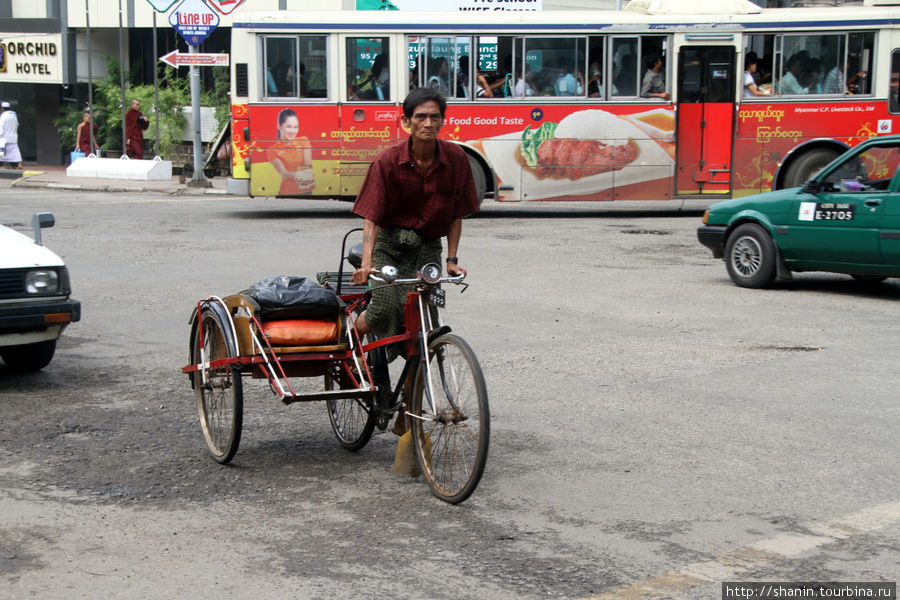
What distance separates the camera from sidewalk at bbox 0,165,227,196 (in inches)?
932

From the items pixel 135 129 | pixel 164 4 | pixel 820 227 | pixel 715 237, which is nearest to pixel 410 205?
pixel 820 227

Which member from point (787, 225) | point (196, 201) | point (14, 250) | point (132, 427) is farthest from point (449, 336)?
point (196, 201)

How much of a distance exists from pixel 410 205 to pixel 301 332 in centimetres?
83

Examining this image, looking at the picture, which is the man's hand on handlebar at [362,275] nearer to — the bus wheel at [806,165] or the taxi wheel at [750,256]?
the taxi wheel at [750,256]

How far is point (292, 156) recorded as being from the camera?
59.5 feet

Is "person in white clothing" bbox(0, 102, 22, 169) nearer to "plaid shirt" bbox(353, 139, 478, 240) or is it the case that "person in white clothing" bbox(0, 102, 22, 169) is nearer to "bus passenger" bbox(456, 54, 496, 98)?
"bus passenger" bbox(456, 54, 496, 98)


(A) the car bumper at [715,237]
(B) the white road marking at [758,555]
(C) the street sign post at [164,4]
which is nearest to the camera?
(B) the white road marking at [758,555]

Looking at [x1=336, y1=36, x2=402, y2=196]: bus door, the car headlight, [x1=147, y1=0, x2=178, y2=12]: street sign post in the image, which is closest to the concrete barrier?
[x1=147, y1=0, x2=178, y2=12]: street sign post

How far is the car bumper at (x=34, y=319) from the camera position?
7.33 meters

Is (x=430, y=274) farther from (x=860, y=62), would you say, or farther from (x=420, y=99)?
(x=860, y=62)

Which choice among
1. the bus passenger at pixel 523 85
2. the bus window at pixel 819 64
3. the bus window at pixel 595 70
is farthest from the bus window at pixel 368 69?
the bus window at pixel 819 64

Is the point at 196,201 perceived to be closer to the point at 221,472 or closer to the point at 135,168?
the point at 135,168

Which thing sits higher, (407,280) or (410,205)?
(410,205)

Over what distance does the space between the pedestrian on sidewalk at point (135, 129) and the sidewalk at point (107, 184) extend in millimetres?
1401
